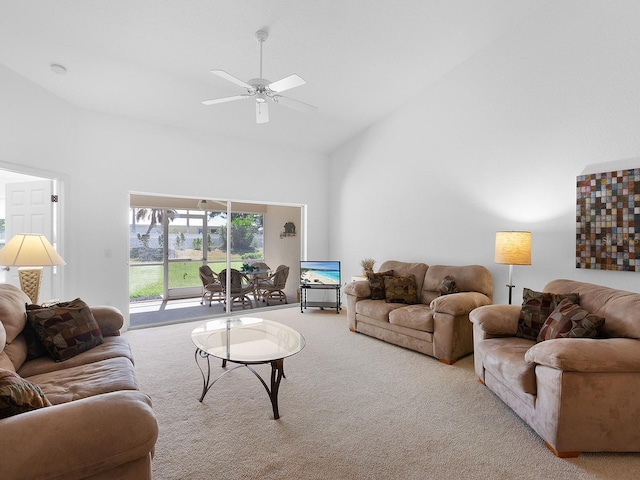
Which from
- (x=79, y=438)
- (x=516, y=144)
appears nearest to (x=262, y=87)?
(x=79, y=438)

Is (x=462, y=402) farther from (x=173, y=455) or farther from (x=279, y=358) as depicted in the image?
(x=173, y=455)

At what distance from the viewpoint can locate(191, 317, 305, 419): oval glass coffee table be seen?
7.77 feet

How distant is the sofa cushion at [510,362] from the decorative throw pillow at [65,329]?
3.04 m

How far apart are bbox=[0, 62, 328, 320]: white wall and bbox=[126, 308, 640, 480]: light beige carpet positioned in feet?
6.11

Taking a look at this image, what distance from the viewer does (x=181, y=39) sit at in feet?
10.6

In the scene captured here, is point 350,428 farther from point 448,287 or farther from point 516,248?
point 516,248

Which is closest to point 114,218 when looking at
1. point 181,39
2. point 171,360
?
point 171,360

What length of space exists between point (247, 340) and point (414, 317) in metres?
1.92

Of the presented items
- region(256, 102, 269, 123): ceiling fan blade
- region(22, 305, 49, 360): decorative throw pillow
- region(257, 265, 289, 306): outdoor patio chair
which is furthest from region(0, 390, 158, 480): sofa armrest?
region(257, 265, 289, 306): outdoor patio chair

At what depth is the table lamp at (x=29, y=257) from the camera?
9.27 ft

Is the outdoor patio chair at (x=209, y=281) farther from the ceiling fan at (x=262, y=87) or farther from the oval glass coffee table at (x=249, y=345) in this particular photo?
the ceiling fan at (x=262, y=87)

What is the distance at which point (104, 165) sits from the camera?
14.8ft

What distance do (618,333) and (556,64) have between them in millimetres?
2830

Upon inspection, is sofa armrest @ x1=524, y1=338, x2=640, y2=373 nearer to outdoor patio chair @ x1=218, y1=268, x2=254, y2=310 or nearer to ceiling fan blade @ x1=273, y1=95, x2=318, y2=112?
ceiling fan blade @ x1=273, y1=95, x2=318, y2=112
